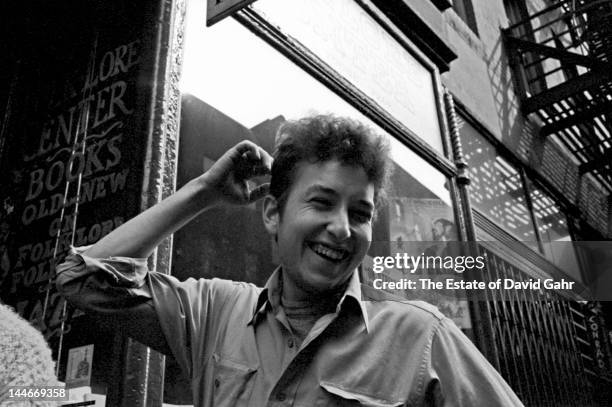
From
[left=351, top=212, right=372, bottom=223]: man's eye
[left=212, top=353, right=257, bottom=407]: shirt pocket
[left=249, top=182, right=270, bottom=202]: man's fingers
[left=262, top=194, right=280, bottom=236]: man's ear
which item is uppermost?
[left=249, top=182, right=270, bottom=202]: man's fingers

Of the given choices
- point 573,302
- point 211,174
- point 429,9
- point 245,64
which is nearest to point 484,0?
point 429,9

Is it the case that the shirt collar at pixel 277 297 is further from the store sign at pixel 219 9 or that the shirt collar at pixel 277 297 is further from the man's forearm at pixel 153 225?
the store sign at pixel 219 9

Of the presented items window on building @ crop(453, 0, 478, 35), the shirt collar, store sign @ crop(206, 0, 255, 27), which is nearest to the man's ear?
the shirt collar

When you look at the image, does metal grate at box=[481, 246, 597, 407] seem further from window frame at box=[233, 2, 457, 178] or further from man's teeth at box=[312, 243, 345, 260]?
man's teeth at box=[312, 243, 345, 260]

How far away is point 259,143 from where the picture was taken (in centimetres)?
350

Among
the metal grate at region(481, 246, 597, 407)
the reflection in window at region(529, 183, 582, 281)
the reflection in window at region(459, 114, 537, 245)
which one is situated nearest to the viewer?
the metal grate at region(481, 246, 597, 407)

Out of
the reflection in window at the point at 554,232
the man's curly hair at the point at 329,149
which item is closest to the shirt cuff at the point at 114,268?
the man's curly hair at the point at 329,149

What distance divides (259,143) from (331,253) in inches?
80.1

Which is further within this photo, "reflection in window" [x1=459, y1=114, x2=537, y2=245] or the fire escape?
the fire escape

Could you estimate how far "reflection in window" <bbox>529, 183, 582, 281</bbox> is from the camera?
8375mm

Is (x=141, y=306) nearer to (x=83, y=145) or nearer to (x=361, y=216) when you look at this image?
(x=361, y=216)

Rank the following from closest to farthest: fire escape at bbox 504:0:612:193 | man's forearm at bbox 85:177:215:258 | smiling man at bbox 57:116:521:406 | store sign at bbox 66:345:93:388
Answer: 1. smiling man at bbox 57:116:521:406
2. man's forearm at bbox 85:177:215:258
3. store sign at bbox 66:345:93:388
4. fire escape at bbox 504:0:612:193

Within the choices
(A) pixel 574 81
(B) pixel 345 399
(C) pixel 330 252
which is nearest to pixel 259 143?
(C) pixel 330 252

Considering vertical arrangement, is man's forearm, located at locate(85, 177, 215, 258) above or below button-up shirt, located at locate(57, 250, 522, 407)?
above
